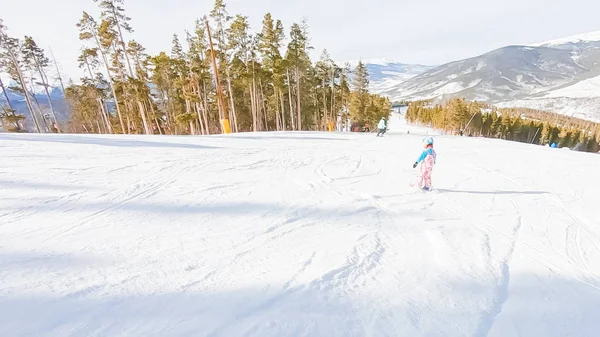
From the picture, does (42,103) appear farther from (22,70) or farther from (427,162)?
(427,162)

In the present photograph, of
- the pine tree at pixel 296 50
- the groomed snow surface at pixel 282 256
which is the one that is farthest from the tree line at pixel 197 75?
the groomed snow surface at pixel 282 256

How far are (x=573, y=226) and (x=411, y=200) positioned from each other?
2.67 meters

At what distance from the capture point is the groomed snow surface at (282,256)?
7.70 ft

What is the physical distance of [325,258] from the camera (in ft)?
10.8

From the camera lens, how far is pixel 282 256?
3264mm

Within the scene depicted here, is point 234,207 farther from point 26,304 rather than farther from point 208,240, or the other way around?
point 26,304

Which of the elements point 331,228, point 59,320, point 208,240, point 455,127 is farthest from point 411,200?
point 455,127

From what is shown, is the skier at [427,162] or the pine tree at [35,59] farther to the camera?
the pine tree at [35,59]

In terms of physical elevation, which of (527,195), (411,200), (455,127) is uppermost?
(411,200)

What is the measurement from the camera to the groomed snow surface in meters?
2.35

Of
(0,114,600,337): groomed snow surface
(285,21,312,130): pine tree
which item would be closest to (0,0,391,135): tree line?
(285,21,312,130): pine tree

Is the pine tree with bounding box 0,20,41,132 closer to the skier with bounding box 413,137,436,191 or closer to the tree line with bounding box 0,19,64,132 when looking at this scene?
the tree line with bounding box 0,19,64,132

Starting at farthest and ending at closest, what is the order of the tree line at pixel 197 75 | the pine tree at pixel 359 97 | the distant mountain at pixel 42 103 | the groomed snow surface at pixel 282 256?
the pine tree at pixel 359 97
the distant mountain at pixel 42 103
the tree line at pixel 197 75
the groomed snow surface at pixel 282 256

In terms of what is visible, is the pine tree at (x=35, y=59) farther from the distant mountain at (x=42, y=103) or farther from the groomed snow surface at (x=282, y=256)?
the groomed snow surface at (x=282, y=256)
